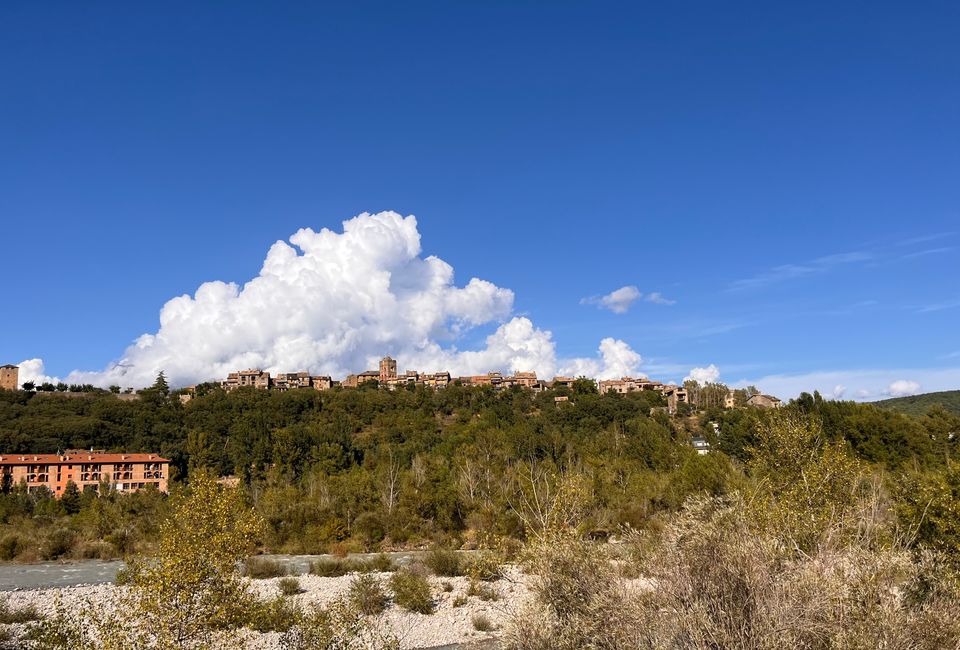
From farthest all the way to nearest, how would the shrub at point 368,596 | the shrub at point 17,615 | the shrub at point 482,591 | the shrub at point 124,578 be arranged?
the shrub at point 482,591
the shrub at point 368,596
the shrub at point 17,615
the shrub at point 124,578

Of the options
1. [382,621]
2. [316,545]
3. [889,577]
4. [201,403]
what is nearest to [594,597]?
[889,577]

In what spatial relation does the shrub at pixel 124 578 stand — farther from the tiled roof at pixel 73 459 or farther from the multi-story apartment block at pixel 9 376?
the multi-story apartment block at pixel 9 376

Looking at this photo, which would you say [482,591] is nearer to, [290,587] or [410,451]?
[290,587]

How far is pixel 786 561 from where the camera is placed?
1023 centimetres

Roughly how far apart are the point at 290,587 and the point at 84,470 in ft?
215

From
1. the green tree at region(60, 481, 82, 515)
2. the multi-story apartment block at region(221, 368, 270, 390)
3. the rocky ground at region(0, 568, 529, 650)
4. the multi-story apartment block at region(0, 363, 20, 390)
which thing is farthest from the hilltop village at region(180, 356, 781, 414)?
the rocky ground at region(0, 568, 529, 650)

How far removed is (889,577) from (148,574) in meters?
12.1

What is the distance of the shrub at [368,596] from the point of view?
89.0 ft

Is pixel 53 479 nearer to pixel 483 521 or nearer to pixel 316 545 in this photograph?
pixel 316 545

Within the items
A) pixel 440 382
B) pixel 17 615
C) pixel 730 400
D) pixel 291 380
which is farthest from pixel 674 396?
pixel 17 615

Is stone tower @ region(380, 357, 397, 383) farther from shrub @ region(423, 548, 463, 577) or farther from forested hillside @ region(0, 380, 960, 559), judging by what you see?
shrub @ region(423, 548, 463, 577)

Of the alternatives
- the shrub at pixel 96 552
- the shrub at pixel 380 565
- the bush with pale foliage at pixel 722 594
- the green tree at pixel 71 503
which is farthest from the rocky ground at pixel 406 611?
the green tree at pixel 71 503

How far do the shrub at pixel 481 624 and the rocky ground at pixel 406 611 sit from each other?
0.36 feet

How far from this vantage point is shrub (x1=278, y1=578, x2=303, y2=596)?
30.5m
